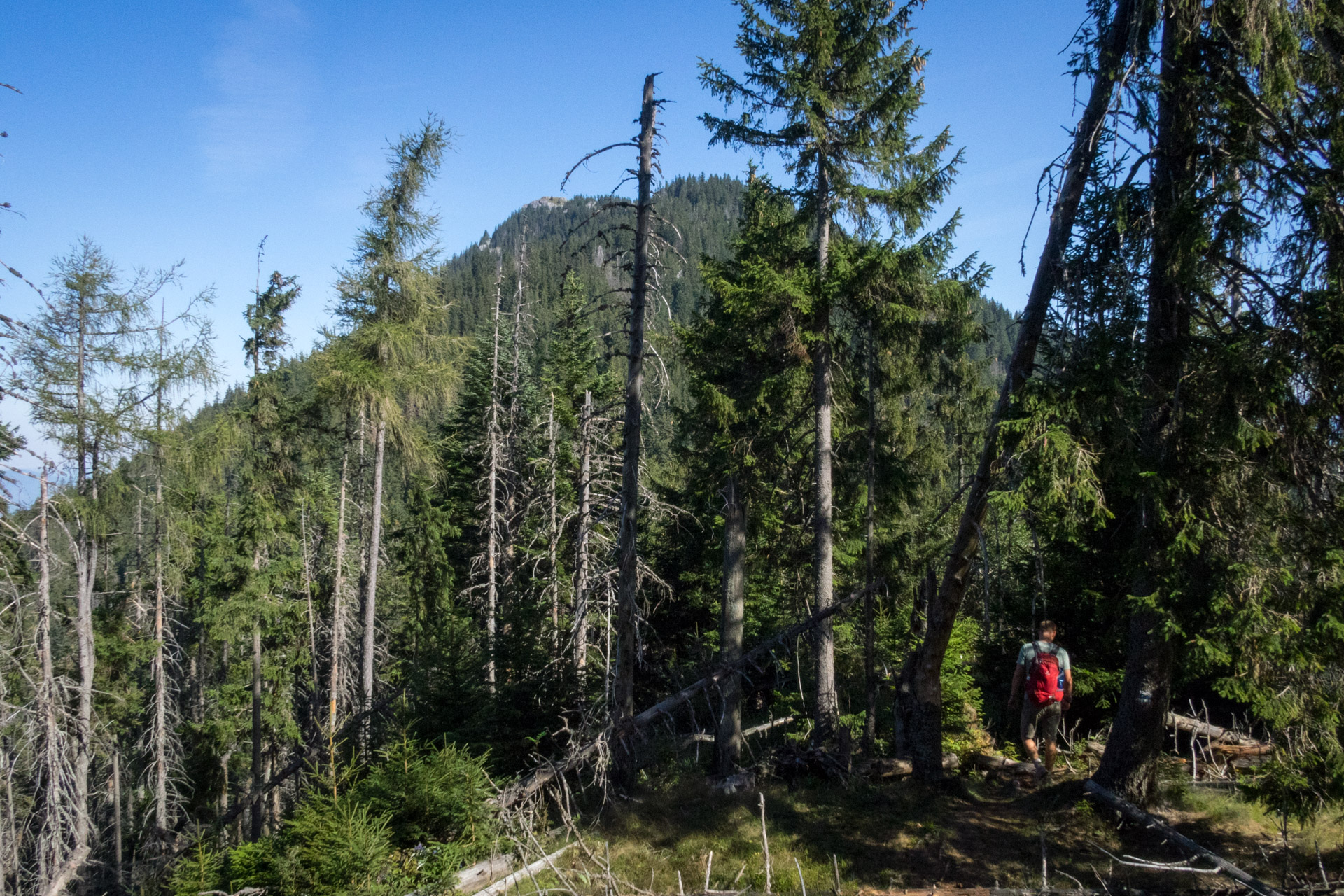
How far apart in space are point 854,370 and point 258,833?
62.9ft

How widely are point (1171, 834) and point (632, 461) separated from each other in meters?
7.28

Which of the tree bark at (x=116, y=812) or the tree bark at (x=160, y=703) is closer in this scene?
the tree bark at (x=160, y=703)

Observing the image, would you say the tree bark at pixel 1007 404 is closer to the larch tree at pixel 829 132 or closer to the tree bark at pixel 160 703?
the larch tree at pixel 829 132

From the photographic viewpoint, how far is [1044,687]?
8.35 metres

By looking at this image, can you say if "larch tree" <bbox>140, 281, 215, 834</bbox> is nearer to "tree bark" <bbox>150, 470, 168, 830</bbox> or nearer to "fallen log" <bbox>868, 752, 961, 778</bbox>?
"tree bark" <bbox>150, 470, 168, 830</bbox>

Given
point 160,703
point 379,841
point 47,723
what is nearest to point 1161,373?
point 379,841

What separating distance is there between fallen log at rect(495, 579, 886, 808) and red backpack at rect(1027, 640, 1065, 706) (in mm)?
2533

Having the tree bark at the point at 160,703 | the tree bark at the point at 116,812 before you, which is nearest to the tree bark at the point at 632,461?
the tree bark at the point at 160,703

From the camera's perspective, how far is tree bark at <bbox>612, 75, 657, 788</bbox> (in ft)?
34.1

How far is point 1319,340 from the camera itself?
5270 mm

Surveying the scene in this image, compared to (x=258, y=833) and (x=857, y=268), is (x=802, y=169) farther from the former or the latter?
(x=258, y=833)

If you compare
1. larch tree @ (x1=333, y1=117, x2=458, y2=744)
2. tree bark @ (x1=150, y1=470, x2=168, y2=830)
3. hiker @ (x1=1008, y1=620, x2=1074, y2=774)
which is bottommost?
tree bark @ (x1=150, y1=470, x2=168, y2=830)

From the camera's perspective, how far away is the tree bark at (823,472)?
1230 centimetres

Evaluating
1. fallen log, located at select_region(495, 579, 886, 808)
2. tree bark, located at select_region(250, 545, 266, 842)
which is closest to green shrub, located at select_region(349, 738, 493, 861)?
fallen log, located at select_region(495, 579, 886, 808)
